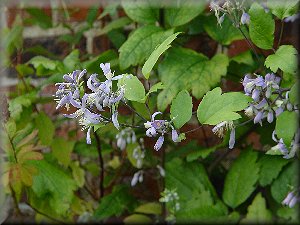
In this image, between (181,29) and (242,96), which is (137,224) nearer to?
(181,29)

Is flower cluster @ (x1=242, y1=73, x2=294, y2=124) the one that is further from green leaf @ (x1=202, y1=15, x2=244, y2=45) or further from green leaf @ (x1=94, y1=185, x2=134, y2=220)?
green leaf @ (x1=94, y1=185, x2=134, y2=220)

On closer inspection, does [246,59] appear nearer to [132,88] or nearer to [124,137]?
[124,137]

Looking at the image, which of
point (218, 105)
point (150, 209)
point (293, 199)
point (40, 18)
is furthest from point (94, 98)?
point (40, 18)

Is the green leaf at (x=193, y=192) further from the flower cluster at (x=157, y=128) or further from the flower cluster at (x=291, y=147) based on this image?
the flower cluster at (x=157, y=128)

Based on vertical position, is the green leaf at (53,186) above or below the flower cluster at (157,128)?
below

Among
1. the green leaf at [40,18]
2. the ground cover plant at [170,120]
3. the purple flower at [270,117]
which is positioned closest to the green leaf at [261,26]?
the ground cover plant at [170,120]

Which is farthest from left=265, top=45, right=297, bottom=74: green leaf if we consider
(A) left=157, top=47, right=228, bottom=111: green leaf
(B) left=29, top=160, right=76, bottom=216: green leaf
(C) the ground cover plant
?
(B) left=29, top=160, right=76, bottom=216: green leaf
